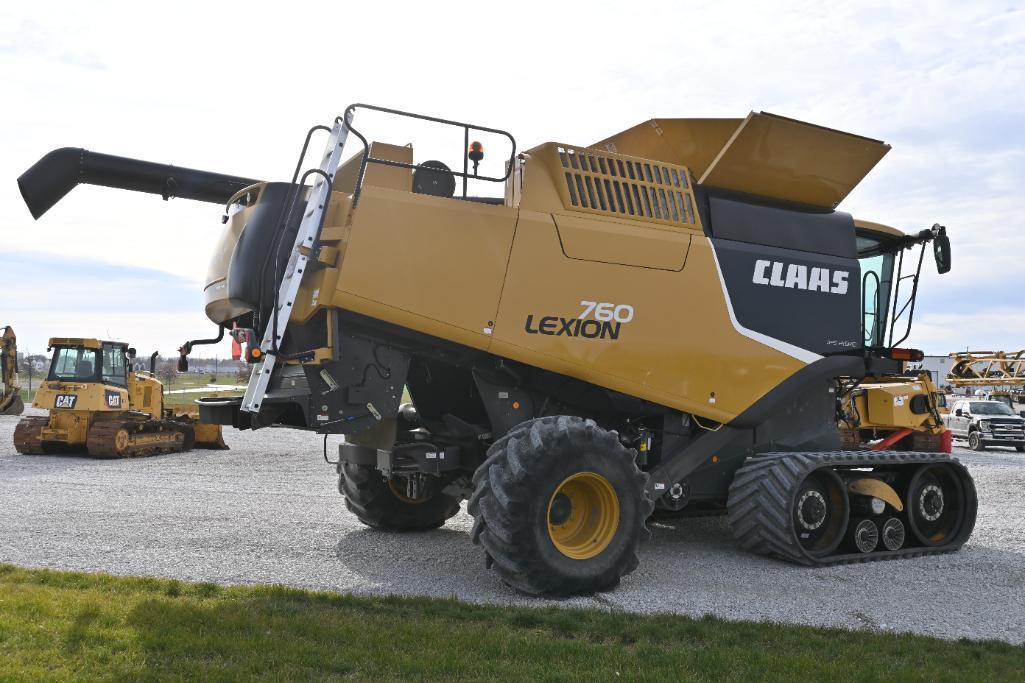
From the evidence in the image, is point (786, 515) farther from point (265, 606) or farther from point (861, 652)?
point (265, 606)

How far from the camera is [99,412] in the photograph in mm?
19391

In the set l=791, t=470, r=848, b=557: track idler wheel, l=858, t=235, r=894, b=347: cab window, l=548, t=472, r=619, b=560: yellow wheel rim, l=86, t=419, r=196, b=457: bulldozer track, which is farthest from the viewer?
l=86, t=419, r=196, b=457: bulldozer track

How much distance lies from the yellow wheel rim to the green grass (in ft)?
3.10

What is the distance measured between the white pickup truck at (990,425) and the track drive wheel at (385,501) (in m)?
20.7

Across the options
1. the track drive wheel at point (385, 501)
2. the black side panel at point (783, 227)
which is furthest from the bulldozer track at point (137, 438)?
the black side panel at point (783, 227)

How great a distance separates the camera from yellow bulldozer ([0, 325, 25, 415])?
83.0ft

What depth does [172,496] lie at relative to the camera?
1218 cm

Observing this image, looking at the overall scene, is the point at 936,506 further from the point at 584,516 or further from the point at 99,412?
the point at 99,412

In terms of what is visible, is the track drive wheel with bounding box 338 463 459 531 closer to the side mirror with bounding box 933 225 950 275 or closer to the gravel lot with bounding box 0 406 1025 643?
the gravel lot with bounding box 0 406 1025 643

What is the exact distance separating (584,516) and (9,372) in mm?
24215

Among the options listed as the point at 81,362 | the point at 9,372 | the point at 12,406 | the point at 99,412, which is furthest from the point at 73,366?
the point at 12,406

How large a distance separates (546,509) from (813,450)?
3.69 metres

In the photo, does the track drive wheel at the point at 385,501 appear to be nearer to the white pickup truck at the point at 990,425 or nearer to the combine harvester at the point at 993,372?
the white pickup truck at the point at 990,425

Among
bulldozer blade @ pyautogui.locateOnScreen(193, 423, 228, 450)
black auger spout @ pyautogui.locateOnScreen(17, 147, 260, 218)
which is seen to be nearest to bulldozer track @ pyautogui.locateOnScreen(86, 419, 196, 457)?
bulldozer blade @ pyautogui.locateOnScreen(193, 423, 228, 450)
